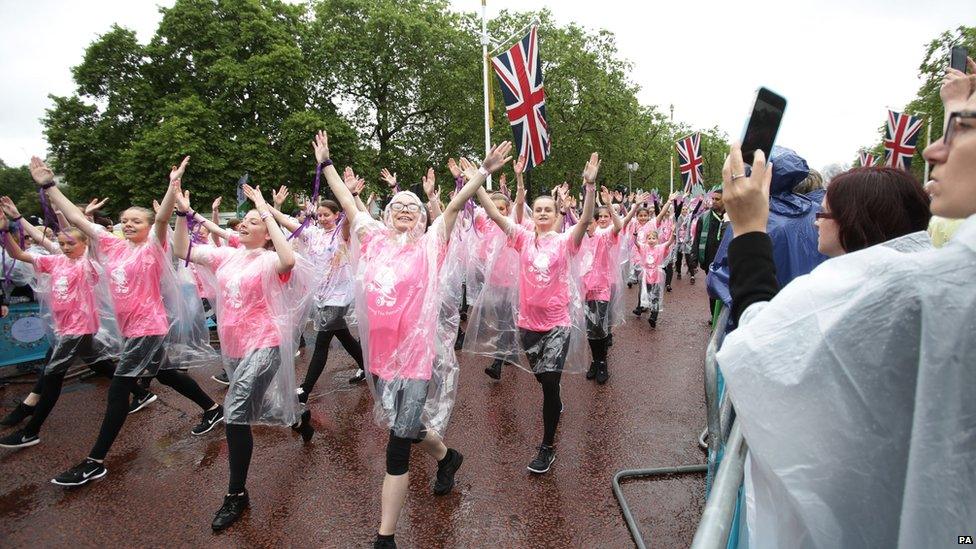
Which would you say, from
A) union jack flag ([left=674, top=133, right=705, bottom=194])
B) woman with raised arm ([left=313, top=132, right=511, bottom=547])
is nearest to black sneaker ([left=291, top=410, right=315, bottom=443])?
woman with raised arm ([left=313, top=132, right=511, bottom=547])

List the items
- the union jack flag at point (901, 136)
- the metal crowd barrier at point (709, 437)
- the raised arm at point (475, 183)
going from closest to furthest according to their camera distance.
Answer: the metal crowd barrier at point (709, 437) < the raised arm at point (475, 183) < the union jack flag at point (901, 136)

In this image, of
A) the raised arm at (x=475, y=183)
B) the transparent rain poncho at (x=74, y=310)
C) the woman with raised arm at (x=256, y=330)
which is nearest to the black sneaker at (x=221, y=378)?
the transparent rain poncho at (x=74, y=310)

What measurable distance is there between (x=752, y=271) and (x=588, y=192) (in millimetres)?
2466

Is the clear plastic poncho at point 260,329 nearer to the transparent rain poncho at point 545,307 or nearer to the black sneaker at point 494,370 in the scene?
the transparent rain poncho at point 545,307

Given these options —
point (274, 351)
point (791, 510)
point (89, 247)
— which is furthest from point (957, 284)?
point (89, 247)

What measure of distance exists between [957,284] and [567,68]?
76.3 feet

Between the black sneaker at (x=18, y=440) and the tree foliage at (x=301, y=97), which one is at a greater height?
the tree foliage at (x=301, y=97)

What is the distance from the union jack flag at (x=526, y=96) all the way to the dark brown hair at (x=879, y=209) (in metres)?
6.31

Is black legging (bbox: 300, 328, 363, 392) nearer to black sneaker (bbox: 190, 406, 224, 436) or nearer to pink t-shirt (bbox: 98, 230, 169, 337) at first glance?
black sneaker (bbox: 190, 406, 224, 436)

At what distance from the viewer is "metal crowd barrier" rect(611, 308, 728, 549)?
2086mm

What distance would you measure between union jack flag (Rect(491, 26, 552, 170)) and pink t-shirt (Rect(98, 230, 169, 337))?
507cm

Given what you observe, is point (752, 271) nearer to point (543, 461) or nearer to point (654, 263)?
point (543, 461)

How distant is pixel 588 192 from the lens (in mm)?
3705

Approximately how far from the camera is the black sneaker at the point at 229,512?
310cm
